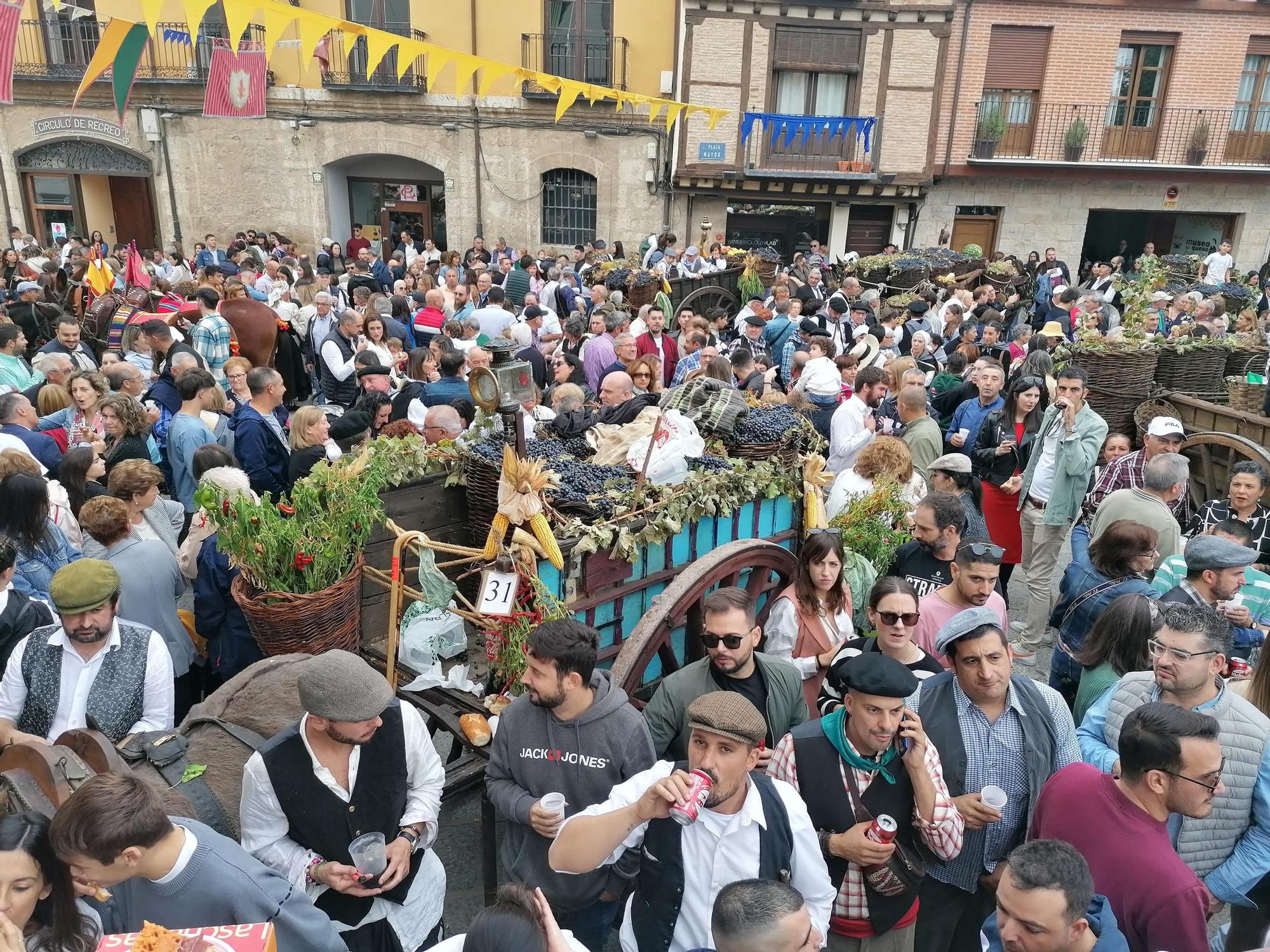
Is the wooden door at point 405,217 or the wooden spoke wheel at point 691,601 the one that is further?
the wooden door at point 405,217

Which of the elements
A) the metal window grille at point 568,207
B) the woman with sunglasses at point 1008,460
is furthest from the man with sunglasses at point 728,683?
the metal window grille at point 568,207

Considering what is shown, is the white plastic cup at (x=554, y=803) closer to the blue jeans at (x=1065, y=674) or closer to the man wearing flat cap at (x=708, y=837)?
the man wearing flat cap at (x=708, y=837)

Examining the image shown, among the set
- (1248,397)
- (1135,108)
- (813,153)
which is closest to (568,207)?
(813,153)

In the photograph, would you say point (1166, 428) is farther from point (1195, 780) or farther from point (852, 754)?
point (852, 754)

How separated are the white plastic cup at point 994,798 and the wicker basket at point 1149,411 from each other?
6.32 metres

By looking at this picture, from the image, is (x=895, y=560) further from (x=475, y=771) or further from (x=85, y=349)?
(x=85, y=349)

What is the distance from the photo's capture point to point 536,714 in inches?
121

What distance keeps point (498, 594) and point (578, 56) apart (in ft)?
66.8

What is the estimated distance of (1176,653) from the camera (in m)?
3.05

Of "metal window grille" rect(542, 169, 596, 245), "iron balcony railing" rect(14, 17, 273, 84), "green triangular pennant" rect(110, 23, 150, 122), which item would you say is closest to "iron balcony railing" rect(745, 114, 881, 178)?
Answer: "metal window grille" rect(542, 169, 596, 245)

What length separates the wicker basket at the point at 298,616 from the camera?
11.8 feet

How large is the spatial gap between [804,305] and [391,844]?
9.62 metres

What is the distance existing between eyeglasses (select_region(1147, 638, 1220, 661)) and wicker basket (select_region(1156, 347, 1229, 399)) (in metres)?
6.13

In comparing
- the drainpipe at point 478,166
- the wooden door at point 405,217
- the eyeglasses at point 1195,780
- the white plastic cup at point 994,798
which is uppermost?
the drainpipe at point 478,166
